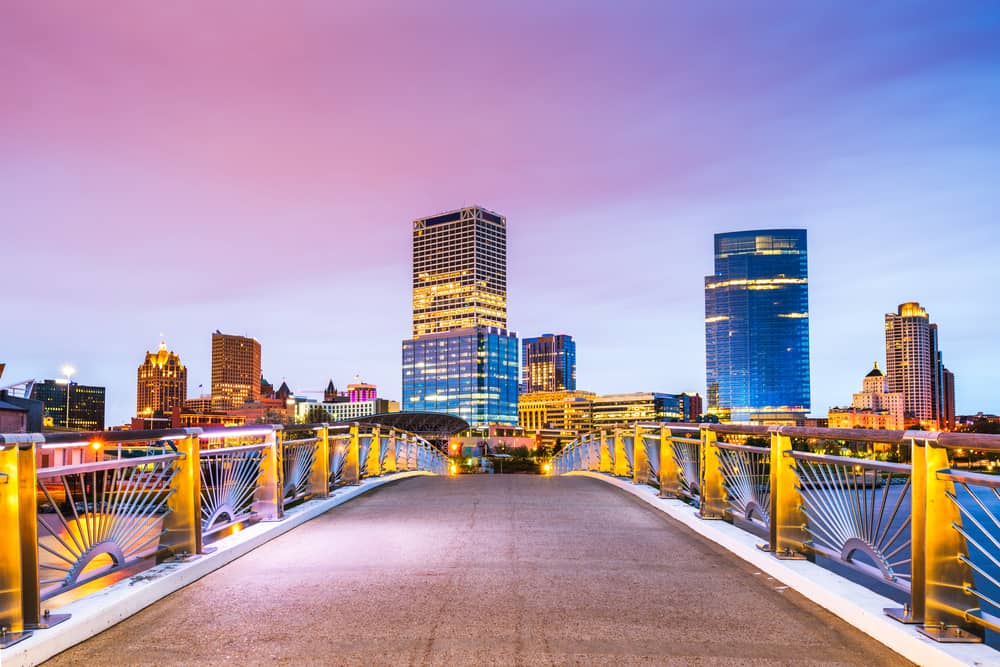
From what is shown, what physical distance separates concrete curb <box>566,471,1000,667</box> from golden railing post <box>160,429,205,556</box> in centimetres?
485

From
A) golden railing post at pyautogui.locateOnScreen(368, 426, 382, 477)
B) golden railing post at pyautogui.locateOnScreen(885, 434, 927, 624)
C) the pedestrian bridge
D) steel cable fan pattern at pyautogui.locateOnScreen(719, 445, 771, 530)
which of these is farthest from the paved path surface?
golden railing post at pyautogui.locateOnScreen(368, 426, 382, 477)

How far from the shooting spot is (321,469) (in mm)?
11008

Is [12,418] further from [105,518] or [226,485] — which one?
[105,518]

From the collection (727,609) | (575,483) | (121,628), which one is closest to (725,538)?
(727,609)

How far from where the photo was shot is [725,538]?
288 inches

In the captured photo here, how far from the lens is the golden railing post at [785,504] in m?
6.24

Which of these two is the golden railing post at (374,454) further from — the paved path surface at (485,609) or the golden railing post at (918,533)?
the golden railing post at (918,533)

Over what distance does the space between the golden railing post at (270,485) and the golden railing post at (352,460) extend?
4.41m

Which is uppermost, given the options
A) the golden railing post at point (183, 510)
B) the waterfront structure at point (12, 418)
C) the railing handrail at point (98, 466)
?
the railing handrail at point (98, 466)


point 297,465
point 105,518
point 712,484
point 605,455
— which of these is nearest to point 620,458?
point 605,455

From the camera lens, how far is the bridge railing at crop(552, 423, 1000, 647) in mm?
4023

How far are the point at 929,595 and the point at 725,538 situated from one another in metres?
3.26

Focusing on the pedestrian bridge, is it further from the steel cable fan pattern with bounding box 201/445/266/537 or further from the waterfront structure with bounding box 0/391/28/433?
the waterfront structure with bounding box 0/391/28/433

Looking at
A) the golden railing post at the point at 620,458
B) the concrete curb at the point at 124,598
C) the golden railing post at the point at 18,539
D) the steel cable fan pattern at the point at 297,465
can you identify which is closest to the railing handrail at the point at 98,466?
the golden railing post at the point at 18,539
